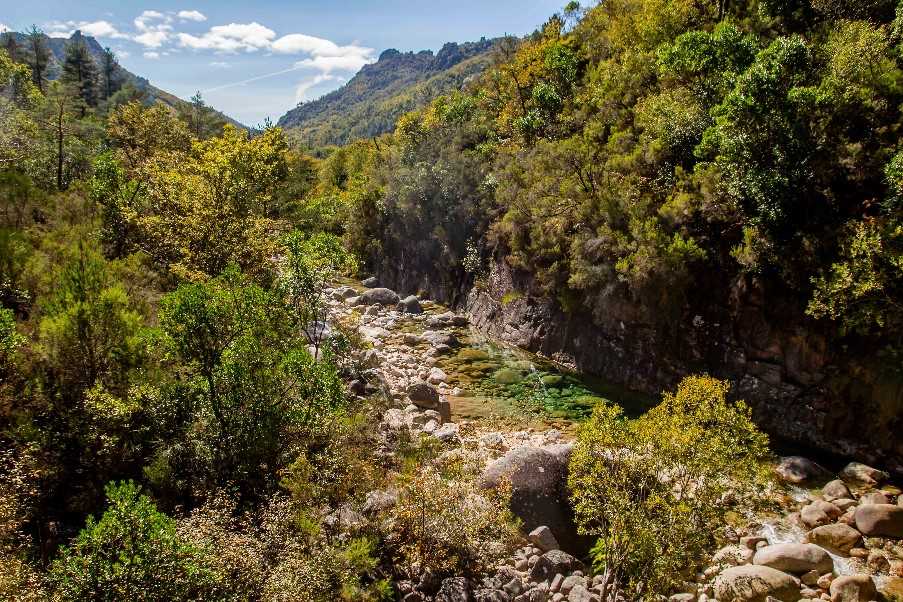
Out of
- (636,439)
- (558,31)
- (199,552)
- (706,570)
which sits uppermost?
(558,31)

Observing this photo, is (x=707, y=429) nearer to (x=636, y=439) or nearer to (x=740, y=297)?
(x=636, y=439)

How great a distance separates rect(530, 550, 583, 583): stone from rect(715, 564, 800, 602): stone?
3707 mm

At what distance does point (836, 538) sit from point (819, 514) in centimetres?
103

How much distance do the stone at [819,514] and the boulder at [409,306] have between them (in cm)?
3166

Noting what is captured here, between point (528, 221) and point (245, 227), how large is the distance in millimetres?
18775

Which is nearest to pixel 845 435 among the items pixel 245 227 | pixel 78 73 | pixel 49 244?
pixel 245 227

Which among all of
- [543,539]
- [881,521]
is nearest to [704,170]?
[881,521]

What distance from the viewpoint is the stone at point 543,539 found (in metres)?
14.5

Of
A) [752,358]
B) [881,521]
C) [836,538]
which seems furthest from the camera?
[752,358]

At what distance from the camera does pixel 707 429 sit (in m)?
11.6

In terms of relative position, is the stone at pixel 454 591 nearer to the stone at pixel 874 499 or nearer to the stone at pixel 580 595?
the stone at pixel 580 595

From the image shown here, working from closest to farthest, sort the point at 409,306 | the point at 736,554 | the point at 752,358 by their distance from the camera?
the point at 736,554 → the point at 752,358 → the point at 409,306

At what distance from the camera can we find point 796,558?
44.5ft

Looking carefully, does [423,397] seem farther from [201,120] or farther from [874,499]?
[201,120]
